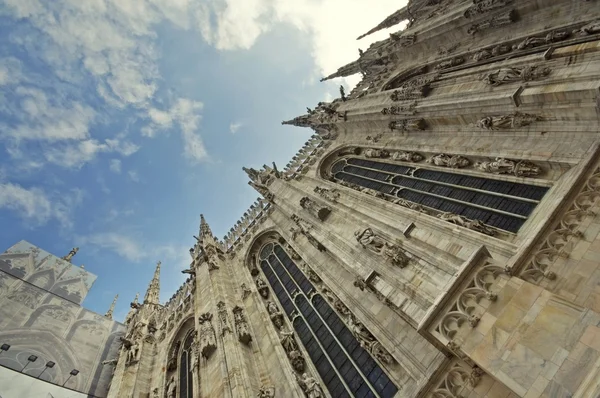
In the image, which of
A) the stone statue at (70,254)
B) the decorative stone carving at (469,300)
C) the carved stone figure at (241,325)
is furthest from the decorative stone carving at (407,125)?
the stone statue at (70,254)

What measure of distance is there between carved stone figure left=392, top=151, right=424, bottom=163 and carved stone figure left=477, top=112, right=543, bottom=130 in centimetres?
309

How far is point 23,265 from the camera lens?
27500mm

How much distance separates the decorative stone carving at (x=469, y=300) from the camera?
7.15 metres

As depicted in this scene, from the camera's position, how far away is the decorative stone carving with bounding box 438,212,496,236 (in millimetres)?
9793

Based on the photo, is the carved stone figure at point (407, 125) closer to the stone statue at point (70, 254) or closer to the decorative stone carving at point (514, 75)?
the decorative stone carving at point (514, 75)

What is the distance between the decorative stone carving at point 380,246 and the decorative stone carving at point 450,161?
3661 mm

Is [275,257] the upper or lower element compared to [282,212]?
lower

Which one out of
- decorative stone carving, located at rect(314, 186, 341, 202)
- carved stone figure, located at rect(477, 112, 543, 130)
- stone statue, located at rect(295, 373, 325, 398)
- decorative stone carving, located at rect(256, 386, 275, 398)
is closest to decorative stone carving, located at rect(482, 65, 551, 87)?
carved stone figure, located at rect(477, 112, 543, 130)

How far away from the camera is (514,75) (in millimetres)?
11414

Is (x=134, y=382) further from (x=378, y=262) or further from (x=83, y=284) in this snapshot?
(x=83, y=284)

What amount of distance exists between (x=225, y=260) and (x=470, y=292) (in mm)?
16855

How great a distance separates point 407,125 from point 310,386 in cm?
991

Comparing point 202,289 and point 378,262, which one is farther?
point 202,289

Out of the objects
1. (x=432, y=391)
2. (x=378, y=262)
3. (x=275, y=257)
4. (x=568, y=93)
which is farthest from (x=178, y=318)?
(x=568, y=93)
